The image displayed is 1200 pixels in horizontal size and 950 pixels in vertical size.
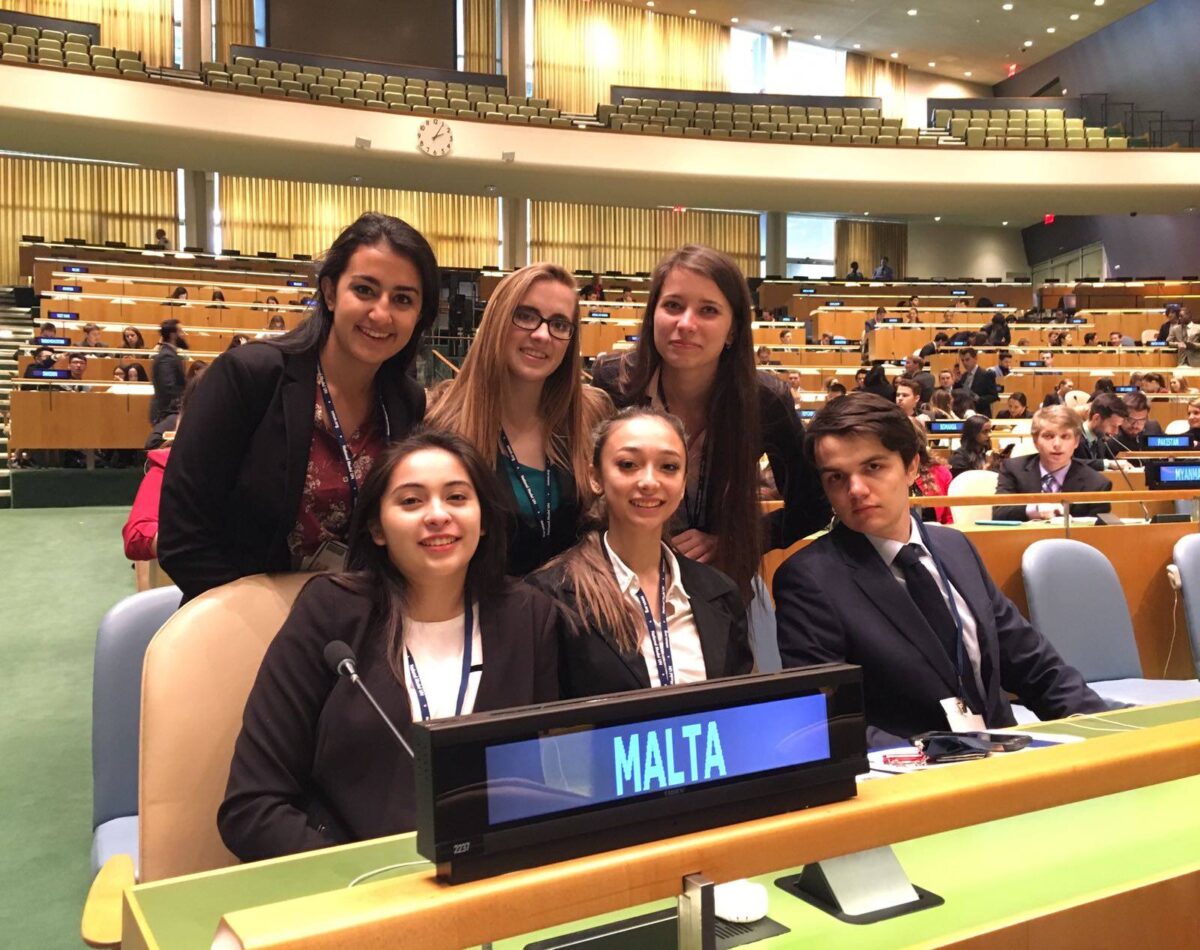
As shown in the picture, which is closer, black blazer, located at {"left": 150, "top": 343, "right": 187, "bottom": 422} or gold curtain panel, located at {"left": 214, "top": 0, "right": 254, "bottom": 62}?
black blazer, located at {"left": 150, "top": 343, "right": 187, "bottom": 422}

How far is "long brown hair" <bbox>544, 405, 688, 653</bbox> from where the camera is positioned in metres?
1.58

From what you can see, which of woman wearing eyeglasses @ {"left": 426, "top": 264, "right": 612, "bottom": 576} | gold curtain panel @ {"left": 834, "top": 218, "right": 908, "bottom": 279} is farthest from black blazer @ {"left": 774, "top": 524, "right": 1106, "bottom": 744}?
gold curtain panel @ {"left": 834, "top": 218, "right": 908, "bottom": 279}

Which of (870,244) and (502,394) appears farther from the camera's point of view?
(870,244)

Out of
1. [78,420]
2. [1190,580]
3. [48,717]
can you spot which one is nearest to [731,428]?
[1190,580]

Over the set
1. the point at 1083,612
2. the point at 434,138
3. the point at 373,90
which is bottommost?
the point at 1083,612

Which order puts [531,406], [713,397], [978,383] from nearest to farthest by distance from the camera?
[531,406], [713,397], [978,383]

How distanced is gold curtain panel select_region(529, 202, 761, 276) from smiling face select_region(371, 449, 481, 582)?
54.3 ft

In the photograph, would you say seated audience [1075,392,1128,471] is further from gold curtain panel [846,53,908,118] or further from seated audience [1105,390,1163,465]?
gold curtain panel [846,53,908,118]

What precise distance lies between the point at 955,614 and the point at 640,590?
602mm

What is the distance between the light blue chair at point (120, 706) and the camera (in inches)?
73.5

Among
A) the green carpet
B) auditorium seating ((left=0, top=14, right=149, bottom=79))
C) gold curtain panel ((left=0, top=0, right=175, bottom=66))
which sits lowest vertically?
the green carpet

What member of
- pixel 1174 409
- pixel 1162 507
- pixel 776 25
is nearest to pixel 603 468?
pixel 1162 507

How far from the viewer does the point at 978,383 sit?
10.3m

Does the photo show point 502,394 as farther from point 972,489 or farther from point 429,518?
point 972,489
